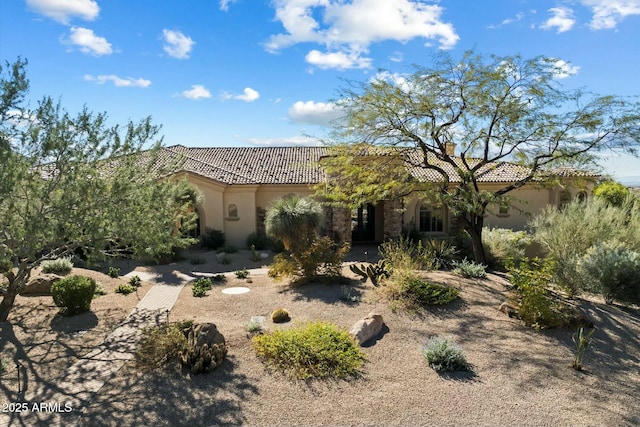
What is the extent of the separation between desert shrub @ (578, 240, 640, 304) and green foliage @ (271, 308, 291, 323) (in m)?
8.82

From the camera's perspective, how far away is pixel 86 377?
7.38 m

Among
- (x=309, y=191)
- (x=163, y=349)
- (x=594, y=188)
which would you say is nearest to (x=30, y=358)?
(x=163, y=349)

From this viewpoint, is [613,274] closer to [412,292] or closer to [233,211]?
[412,292]

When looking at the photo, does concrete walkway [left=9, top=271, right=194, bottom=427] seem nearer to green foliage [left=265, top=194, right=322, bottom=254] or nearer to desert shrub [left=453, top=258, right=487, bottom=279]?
green foliage [left=265, top=194, right=322, bottom=254]

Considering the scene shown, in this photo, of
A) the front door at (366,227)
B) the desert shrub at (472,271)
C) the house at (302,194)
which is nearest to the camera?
the desert shrub at (472,271)

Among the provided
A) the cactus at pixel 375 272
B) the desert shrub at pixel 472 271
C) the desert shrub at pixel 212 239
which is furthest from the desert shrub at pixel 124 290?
the desert shrub at pixel 472 271

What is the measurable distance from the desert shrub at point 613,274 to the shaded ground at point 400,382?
0.90 m

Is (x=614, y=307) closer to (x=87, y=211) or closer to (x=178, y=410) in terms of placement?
(x=178, y=410)

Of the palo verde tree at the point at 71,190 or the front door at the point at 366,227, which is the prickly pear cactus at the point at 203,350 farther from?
the front door at the point at 366,227

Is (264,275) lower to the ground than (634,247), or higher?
lower

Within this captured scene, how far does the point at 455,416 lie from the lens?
6.25 m

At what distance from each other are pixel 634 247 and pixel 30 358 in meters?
17.5

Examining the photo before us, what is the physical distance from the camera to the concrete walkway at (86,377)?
241 inches

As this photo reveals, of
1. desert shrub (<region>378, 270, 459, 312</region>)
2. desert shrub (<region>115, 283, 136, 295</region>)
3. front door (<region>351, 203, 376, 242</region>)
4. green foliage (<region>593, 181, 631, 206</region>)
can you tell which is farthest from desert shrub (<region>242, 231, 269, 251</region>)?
green foliage (<region>593, 181, 631, 206</region>)
